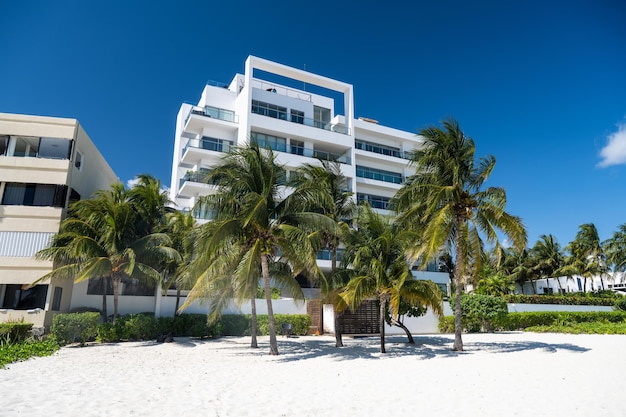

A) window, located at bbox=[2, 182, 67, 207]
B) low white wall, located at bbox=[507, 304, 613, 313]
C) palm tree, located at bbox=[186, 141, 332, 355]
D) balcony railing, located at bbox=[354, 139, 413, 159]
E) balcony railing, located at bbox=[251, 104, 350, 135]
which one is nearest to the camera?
palm tree, located at bbox=[186, 141, 332, 355]

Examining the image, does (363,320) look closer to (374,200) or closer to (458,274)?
(458,274)

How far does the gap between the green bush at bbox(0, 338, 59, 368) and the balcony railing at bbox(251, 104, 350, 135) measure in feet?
71.9

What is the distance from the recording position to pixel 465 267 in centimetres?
1812

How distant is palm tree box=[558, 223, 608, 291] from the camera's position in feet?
159

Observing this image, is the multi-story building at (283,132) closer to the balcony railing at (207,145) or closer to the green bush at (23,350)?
the balcony railing at (207,145)

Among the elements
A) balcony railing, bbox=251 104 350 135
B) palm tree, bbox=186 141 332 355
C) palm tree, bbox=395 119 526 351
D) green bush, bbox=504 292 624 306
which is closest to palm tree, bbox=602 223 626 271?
green bush, bbox=504 292 624 306

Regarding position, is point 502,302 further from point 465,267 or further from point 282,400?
point 282,400

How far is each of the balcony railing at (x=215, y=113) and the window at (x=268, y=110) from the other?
5.89 ft

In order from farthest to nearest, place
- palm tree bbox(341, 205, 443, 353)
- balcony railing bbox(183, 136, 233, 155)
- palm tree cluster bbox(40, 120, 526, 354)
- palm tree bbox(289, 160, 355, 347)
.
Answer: balcony railing bbox(183, 136, 233, 155) → palm tree bbox(341, 205, 443, 353) → palm tree bbox(289, 160, 355, 347) → palm tree cluster bbox(40, 120, 526, 354)

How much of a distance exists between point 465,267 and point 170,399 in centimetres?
1344

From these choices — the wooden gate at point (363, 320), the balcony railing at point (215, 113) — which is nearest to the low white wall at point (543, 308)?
the wooden gate at point (363, 320)

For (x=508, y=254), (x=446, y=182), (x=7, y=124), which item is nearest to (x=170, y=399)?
(x=446, y=182)

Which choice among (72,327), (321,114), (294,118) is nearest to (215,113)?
(294,118)

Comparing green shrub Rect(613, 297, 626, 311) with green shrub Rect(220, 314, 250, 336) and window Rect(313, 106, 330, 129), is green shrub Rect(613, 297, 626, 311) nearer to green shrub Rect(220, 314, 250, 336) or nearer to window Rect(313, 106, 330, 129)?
window Rect(313, 106, 330, 129)
